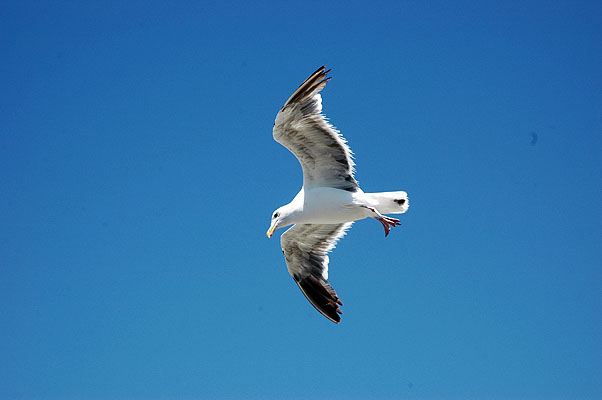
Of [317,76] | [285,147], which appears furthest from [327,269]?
[317,76]

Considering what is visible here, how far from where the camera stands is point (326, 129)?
8719 mm

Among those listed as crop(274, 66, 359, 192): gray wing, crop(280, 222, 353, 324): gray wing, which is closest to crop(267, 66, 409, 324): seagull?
crop(274, 66, 359, 192): gray wing

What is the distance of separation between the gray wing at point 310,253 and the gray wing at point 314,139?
55.2 inches

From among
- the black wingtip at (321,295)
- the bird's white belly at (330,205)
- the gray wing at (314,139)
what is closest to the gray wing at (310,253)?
the black wingtip at (321,295)

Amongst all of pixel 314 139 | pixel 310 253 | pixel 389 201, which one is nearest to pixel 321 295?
pixel 310 253

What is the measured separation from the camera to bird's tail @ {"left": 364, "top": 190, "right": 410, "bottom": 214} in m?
9.04

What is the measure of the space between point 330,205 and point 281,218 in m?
0.77

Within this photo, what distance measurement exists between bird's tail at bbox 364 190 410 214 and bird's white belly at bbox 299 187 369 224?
0.19 m

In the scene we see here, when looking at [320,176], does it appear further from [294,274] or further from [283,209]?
[294,274]

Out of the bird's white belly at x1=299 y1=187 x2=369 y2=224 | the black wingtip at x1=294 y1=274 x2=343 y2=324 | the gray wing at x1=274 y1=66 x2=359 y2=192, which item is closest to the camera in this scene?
the gray wing at x1=274 y1=66 x2=359 y2=192

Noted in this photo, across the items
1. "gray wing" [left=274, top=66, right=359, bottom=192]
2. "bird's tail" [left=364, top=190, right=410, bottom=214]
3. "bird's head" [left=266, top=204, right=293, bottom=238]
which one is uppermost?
"gray wing" [left=274, top=66, right=359, bottom=192]

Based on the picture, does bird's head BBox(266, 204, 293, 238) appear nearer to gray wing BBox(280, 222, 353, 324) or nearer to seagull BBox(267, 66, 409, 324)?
seagull BBox(267, 66, 409, 324)

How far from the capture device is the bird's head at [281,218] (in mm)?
9296

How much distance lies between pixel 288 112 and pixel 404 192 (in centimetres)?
200
